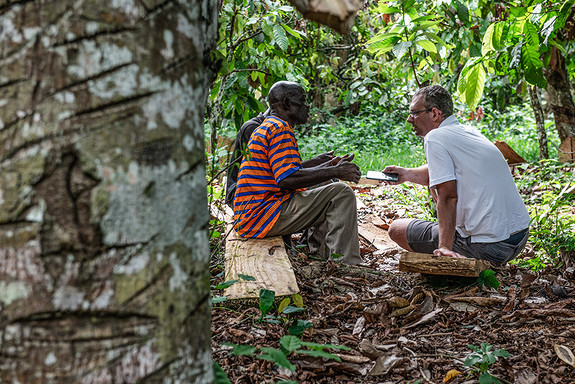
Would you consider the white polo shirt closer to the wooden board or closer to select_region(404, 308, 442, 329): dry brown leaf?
select_region(404, 308, 442, 329): dry brown leaf

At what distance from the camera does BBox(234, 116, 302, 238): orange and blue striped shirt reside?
3.83 meters

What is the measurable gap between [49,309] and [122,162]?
273mm

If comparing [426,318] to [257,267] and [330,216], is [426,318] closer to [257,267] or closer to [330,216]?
[257,267]

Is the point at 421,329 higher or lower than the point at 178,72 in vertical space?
lower

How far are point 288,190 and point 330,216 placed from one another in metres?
0.39

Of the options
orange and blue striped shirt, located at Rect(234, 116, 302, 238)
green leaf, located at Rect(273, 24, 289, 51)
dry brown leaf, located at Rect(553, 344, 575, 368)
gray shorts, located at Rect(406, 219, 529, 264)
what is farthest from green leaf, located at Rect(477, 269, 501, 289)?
green leaf, located at Rect(273, 24, 289, 51)

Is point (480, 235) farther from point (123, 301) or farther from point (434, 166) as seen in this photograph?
point (123, 301)

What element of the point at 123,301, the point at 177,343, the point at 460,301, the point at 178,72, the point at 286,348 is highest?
the point at 178,72

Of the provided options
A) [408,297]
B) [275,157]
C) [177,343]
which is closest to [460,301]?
[408,297]

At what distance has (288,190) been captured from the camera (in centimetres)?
411

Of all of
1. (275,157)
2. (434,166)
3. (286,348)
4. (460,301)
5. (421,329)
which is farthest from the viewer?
(275,157)

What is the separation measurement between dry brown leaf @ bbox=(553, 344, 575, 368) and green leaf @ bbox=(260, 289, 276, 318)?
1.19m

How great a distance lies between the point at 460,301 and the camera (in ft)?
9.53

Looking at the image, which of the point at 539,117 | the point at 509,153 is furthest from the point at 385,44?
the point at 509,153
